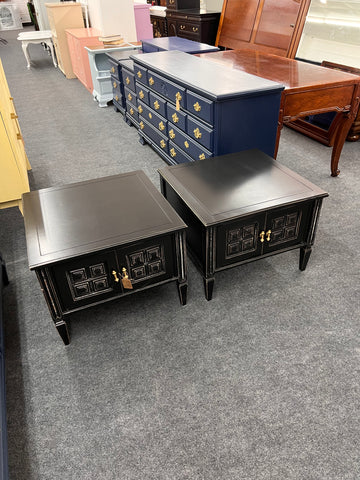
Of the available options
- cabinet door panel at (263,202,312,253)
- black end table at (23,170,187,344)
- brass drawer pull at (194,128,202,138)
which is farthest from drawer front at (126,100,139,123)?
cabinet door panel at (263,202,312,253)

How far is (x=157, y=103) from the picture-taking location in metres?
3.06

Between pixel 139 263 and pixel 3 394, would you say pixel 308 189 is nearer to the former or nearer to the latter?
pixel 139 263

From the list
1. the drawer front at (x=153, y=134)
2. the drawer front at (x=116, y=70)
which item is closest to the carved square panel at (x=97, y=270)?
the drawer front at (x=153, y=134)

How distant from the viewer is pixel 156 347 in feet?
5.76

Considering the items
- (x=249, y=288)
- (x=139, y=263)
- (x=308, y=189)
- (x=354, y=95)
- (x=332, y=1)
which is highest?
(x=332, y=1)

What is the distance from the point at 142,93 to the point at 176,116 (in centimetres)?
87

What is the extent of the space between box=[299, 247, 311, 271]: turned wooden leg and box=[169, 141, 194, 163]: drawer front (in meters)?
1.11

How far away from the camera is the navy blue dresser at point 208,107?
85.7 inches

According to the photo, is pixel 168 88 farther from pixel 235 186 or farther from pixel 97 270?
pixel 97 270

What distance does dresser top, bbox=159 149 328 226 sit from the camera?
176 centimetres

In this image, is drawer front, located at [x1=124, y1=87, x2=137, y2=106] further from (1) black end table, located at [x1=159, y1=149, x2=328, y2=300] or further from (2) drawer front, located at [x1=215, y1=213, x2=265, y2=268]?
(2) drawer front, located at [x1=215, y1=213, x2=265, y2=268]

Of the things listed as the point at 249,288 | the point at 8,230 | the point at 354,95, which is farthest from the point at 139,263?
the point at 354,95

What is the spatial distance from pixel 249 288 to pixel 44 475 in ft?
4.30

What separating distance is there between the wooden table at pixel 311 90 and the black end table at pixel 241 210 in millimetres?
644
